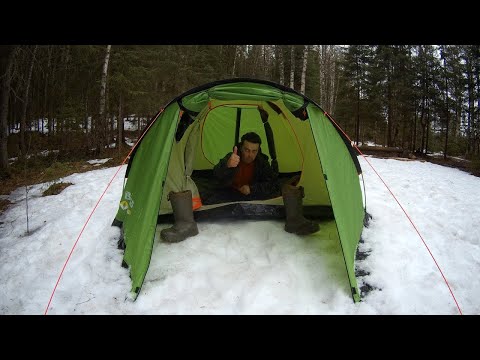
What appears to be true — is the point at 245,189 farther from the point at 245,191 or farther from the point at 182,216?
the point at 182,216

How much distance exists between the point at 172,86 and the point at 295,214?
1334cm

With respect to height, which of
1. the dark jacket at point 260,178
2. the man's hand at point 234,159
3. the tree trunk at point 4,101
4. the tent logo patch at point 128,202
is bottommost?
the tent logo patch at point 128,202

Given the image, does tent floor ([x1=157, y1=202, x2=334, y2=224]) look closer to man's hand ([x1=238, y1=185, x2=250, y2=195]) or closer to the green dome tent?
the green dome tent

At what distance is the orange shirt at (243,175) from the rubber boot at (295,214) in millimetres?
743

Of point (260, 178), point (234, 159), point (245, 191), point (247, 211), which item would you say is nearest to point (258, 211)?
point (247, 211)

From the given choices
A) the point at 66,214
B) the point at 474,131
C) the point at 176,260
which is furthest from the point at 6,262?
the point at 474,131

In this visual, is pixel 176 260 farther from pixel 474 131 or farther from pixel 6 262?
pixel 474 131

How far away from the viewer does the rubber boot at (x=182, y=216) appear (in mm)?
4117

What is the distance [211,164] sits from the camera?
20.3 ft

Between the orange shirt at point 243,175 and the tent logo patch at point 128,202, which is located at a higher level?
the orange shirt at point 243,175

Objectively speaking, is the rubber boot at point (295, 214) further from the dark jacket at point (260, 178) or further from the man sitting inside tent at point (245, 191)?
the dark jacket at point (260, 178)

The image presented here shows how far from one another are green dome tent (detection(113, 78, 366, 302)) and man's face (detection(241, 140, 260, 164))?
627 mm

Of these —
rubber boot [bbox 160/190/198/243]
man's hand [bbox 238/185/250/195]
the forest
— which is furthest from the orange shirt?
the forest

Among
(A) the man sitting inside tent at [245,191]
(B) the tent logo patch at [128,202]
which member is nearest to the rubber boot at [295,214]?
(A) the man sitting inside tent at [245,191]
